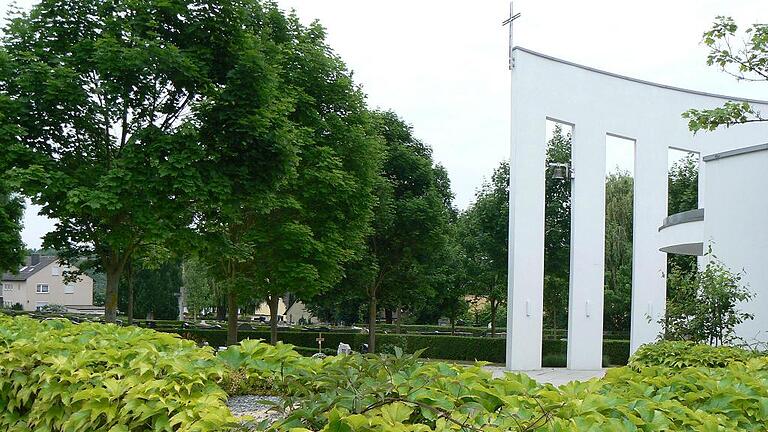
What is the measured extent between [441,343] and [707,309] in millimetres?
19642

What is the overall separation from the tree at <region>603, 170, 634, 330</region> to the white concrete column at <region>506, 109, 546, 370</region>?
13785 millimetres

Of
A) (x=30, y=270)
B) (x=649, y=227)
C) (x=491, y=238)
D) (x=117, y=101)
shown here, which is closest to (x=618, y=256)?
(x=491, y=238)

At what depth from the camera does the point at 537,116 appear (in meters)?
20.5

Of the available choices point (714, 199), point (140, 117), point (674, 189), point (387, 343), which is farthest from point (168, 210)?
point (674, 189)

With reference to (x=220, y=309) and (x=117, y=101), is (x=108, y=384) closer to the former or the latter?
(x=117, y=101)

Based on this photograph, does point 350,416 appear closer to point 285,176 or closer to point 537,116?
point 285,176

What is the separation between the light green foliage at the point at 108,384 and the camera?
2896mm

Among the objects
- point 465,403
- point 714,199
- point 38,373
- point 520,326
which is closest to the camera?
point 465,403

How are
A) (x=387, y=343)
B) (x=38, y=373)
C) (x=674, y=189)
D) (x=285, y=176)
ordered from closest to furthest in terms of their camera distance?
(x=38, y=373) < (x=285, y=176) < (x=387, y=343) < (x=674, y=189)

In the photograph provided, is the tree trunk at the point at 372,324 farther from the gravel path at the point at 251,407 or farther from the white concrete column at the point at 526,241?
the gravel path at the point at 251,407

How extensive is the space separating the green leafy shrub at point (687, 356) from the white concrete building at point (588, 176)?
38.7 ft

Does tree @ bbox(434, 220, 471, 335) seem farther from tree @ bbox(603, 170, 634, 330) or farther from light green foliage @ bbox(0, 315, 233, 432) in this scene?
light green foliage @ bbox(0, 315, 233, 432)

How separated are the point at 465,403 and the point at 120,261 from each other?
13.2 meters

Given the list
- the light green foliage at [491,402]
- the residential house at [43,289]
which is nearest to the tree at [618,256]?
the light green foliage at [491,402]
